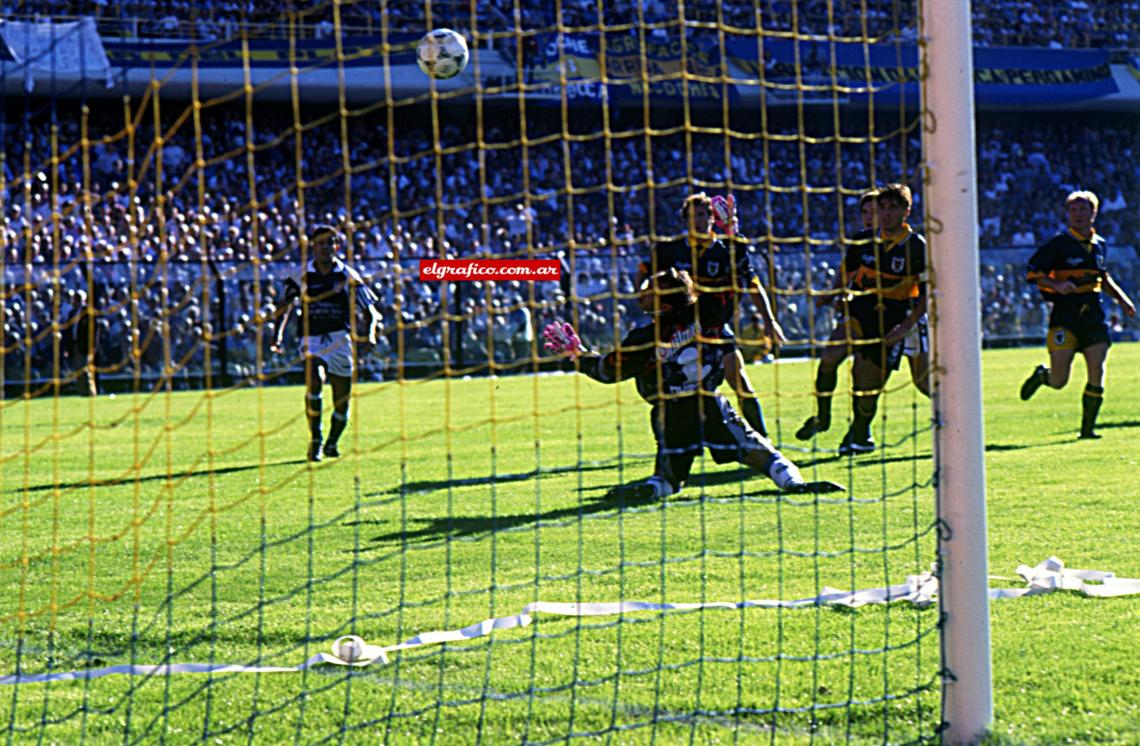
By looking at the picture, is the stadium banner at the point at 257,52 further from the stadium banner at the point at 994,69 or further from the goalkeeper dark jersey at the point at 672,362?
the goalkeeper dark jersey at the point at 672,362

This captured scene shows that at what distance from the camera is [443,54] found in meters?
10.9

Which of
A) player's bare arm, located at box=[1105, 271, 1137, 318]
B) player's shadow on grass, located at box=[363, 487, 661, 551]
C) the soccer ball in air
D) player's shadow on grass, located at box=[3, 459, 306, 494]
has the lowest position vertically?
player's shadow on grass, located at box=[3, 459, 306, 494]

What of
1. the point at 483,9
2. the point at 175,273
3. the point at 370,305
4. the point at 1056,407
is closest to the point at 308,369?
the point at 370,305

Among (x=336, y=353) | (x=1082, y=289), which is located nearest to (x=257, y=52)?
(x=336, y=353)

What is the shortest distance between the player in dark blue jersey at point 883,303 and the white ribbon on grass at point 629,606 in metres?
4.01

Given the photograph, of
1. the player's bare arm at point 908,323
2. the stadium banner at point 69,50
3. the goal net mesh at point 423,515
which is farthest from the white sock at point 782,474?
the stadium banner at point 69,50

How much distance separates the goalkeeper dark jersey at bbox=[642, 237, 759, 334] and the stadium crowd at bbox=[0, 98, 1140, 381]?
8955 mm

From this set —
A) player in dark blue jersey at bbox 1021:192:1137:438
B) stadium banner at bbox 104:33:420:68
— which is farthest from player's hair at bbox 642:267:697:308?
stadium banner at bbox 104:33:420:68

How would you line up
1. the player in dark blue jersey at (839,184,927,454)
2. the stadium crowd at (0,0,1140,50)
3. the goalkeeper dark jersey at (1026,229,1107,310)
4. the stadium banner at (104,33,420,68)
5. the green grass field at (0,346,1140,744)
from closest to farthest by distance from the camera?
the green grass field at (0,346,1140,744)
the player in dark blue jersey at (839,184,927,454)
the goalkeeper dark jersey at (1026,229,1107,310)
the stadium banner at (104,33,420,68)
the stadium crowd at (0,0,1140,50)

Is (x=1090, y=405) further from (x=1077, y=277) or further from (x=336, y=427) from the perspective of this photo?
(x=336, y=427)

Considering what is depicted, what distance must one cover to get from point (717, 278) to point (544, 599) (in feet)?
13.8

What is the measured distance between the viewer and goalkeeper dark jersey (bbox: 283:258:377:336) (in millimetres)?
11859

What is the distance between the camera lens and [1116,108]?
114 ft

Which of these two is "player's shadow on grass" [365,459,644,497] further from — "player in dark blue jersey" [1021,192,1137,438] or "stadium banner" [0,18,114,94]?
"stadium banner" [0,18,114,94]
